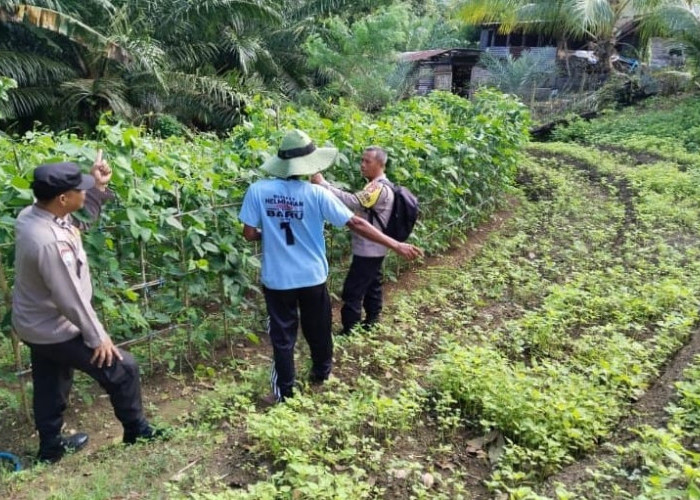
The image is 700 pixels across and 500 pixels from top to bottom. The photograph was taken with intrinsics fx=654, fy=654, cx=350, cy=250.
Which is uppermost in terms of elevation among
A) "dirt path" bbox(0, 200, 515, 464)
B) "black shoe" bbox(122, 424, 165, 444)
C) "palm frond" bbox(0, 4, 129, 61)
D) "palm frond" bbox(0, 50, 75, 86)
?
"palm frond" bbox(0, 4, 129, 61)

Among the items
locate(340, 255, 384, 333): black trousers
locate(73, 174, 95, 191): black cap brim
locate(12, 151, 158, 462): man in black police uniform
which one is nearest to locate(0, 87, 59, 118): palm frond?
locate(340, 255, 384, 333): black trousers

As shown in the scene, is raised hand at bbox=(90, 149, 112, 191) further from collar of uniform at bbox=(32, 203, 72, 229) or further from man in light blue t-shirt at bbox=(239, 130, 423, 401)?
man in light blue t-shirt at bbox=(239, 130, 423, 401)

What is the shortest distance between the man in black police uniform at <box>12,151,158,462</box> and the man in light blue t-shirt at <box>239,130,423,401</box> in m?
0.90

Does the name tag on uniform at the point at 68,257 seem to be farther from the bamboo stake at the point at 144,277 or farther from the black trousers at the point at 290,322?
the black trousers at the point at 290,322

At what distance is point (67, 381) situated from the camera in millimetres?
3852

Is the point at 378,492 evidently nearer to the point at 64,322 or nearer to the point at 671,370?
the point at 64,322

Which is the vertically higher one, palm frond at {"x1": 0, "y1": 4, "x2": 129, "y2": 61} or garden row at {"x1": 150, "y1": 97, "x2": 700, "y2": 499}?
palm frond at {"x1": 0, "y1": 4, "x2": 129, "y2": 61}

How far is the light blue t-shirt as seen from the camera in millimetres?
4098

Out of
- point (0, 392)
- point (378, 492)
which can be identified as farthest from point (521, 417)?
point (0, 392)

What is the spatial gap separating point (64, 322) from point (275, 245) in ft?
4.26

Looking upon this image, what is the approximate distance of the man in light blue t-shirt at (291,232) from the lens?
4098 mm

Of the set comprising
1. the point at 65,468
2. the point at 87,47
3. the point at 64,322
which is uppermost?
the point at 87,47

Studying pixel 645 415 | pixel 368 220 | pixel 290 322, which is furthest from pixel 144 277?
pixel 645 415

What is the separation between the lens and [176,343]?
5074 mm
